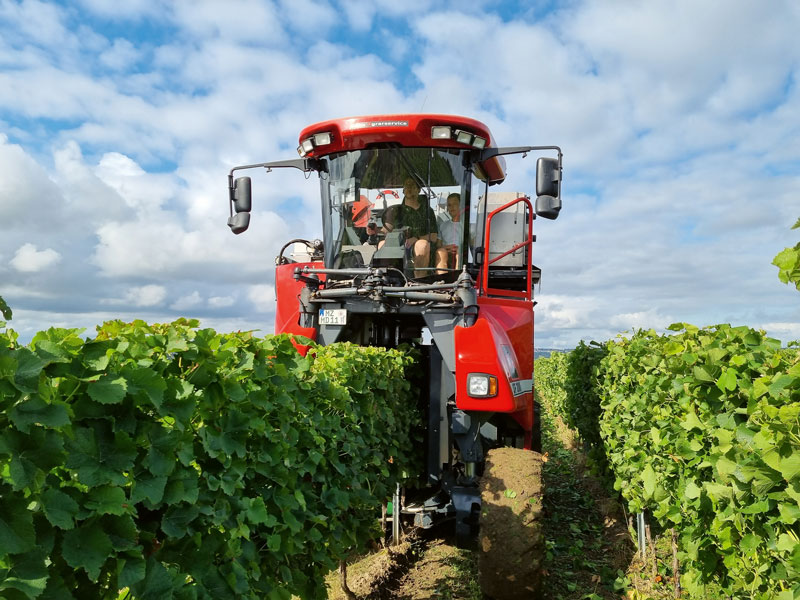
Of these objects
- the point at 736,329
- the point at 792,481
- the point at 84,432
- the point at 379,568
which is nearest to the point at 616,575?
the point at 379,568

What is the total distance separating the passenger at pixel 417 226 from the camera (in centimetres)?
612

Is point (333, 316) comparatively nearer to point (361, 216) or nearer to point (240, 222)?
point (361, 216)

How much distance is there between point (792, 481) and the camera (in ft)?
7.72

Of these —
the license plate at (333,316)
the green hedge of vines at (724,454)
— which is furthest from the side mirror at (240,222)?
the green hedge of vines at (724,454)

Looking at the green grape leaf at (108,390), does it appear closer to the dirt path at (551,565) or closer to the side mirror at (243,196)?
the dirt path at (551,565)

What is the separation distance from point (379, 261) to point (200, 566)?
13.7 ft

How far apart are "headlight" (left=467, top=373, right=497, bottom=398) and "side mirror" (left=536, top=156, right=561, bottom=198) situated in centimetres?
185

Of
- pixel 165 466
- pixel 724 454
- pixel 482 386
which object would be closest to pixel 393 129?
pixel 482 386

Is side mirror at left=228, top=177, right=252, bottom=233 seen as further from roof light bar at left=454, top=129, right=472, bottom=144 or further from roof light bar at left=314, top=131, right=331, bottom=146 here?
roof light bar at left=454, top=129, right=472, bottom=144

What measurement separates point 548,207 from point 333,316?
227 cm

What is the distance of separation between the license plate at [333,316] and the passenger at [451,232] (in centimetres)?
113

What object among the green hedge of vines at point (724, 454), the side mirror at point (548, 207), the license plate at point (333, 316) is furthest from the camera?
the license plate at point (333, 316)

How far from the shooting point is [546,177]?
19.1ft

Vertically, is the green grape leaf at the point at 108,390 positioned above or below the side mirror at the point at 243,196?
below
